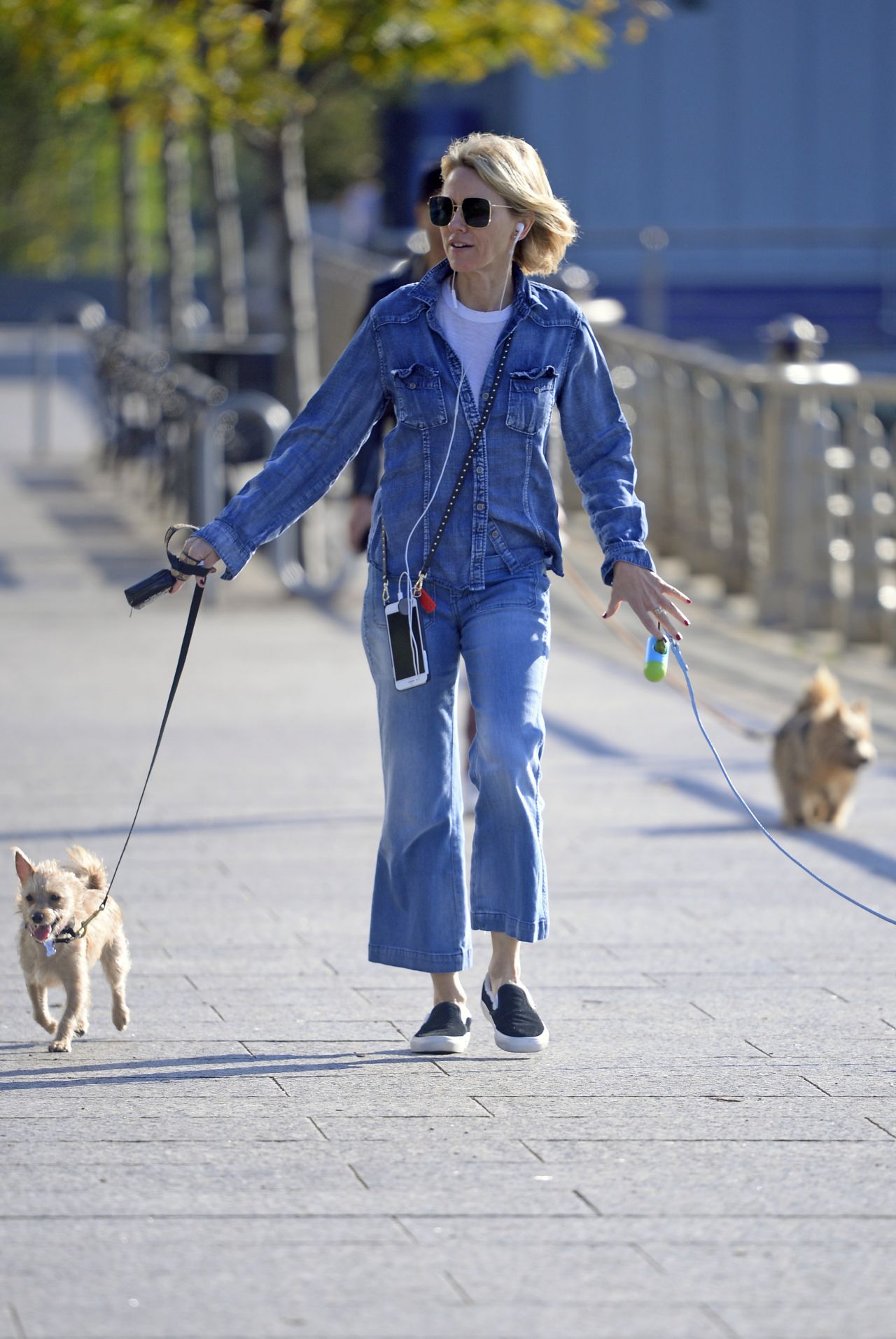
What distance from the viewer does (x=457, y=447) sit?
461 cm

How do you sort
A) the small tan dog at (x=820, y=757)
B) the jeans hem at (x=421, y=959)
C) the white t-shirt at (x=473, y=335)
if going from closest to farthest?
the white t-shirt at (x=473, y=335) < the jeans hem at (x=421, y=959) < the small tan dog at (x=820, y=757)

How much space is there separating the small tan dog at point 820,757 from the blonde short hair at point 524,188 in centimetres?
295

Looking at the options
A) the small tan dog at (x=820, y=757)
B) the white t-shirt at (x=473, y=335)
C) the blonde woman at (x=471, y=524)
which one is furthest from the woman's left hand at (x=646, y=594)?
the small tan dog at (x=820, y=757)

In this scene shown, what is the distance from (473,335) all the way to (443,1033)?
1435 mm

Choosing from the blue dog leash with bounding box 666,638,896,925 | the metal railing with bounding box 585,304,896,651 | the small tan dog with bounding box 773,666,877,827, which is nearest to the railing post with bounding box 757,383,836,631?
the metal railing with bounding box 585,304,896,651

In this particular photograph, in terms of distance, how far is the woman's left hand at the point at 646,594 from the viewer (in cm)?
460

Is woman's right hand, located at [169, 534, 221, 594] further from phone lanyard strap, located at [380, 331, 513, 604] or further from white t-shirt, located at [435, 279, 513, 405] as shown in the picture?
white t-shirt, located at [435, 279, 513, 405]

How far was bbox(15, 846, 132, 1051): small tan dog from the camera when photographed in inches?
180

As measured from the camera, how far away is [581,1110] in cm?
436

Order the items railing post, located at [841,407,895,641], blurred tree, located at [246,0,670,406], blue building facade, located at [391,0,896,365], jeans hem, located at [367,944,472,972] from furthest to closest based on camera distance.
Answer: blue building facade, located at [391,0,896,365] → blurred tree, located at [246,0,670,406] → railing post, located at [841,407,895,641] → jeans hem, located at [367,944,472,972]

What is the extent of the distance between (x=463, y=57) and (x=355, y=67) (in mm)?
631

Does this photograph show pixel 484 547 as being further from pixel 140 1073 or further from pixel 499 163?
pixel 140 1073

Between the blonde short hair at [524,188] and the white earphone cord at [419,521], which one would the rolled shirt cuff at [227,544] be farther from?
the blonde short hair at [524,188]

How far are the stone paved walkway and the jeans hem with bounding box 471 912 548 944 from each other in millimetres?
269
